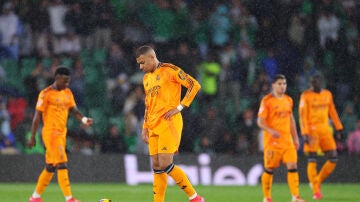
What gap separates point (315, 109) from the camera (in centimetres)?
1680

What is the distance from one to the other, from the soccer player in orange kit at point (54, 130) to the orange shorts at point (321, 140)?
4735 mm

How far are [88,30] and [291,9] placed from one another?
5.40 meters

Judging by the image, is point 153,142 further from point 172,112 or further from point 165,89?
point 165,89

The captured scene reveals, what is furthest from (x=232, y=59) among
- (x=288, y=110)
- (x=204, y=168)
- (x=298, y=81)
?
(x=288, y=110)

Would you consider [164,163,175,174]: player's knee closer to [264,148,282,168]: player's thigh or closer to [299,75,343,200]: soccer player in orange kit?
[264,148,282,168]: player's thigh

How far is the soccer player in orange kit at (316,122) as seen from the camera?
1669 centimetres

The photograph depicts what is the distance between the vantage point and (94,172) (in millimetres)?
20328

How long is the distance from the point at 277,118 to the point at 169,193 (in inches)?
143

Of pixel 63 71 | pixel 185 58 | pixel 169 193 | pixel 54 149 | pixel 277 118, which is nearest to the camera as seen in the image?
pixel 63 71

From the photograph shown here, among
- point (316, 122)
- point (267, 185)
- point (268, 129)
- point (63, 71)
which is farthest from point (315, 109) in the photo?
point (63, 71)

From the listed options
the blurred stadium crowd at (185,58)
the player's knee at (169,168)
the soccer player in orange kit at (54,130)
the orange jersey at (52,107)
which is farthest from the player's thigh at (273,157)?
the blurred stadium crowd at (185,58)

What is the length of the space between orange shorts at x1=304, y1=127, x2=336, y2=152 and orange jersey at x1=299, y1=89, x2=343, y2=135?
0.10 meters

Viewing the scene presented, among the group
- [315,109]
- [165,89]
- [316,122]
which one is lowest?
[316,122]

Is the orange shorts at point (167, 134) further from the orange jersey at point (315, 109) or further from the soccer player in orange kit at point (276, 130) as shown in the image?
the orange jersey at point (315, 109)
